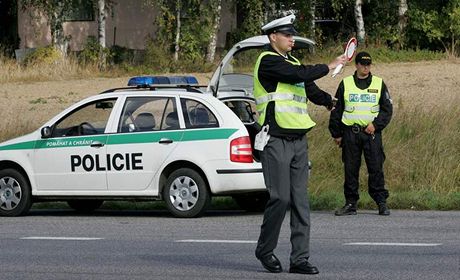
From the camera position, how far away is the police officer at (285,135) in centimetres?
1052

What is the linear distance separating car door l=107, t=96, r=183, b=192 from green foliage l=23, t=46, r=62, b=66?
922 inches

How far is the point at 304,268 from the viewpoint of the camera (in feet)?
34.8

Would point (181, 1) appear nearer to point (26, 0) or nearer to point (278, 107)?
point (26, 0)

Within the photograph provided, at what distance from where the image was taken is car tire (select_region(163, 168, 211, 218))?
50.3 feet

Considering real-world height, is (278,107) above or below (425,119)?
above

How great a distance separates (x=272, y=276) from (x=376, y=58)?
2631 centimetres

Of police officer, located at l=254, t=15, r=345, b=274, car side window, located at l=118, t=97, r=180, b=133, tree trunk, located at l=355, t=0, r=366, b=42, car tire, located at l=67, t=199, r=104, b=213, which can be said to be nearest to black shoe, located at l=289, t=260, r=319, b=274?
police officer, located at l=254, t=15, r=345, b=274

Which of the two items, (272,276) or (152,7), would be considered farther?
(152,7)

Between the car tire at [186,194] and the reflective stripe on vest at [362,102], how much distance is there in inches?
73.3

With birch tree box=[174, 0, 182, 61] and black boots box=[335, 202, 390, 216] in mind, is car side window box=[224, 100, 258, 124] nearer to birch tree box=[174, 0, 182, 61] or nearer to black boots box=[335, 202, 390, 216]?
black boots box=[335, 202, 390, 216]

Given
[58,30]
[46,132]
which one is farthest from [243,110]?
A: [58,30]

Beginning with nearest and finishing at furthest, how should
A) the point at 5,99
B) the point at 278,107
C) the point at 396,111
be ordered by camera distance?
the point at 278,107 < the point at 396,111 < the point at 5,99

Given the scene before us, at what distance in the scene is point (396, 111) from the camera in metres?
20.4

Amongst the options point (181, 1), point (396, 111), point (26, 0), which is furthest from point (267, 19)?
point (396, 111)
